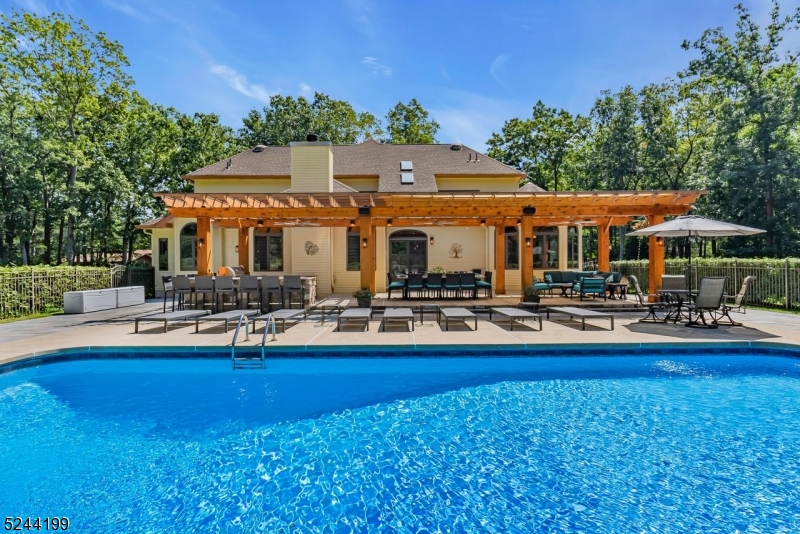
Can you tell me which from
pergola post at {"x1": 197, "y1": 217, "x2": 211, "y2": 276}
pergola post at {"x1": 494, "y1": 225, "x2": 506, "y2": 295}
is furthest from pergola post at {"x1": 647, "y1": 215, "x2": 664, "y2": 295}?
pergola post at {"x1": 197, "y1": 217, "x2": 211, "y2": 276}

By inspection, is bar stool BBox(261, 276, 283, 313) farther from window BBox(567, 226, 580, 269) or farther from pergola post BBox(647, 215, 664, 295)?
window BBox(567, 226, 580, 269)

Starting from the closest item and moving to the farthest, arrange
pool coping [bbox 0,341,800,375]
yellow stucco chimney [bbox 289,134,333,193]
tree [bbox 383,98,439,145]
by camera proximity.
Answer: pool coping [bbox 0,341,800,375] < yellow stucco chimney [bbox 289,134,333,193] < tree [bbox 383,98,439,145]

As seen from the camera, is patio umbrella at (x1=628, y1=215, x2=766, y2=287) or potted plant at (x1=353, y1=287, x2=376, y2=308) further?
potted plant at (x1=353, y1=287, x2=376, y2=308)

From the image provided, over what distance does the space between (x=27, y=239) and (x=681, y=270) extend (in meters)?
32.6

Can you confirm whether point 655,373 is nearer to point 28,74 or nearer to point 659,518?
point 659,518

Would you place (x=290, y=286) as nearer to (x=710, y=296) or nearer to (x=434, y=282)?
(x=434, y=282)

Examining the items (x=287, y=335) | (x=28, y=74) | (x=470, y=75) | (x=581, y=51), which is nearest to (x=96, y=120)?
(x=28, y=74)

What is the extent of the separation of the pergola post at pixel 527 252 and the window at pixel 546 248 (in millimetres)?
5360

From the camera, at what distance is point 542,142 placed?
30.1 meters

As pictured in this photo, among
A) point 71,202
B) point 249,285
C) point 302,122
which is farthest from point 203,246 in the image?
point 302,122

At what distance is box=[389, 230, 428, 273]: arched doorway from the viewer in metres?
17.7

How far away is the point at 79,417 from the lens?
4.65 m

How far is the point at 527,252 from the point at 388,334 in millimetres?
6461

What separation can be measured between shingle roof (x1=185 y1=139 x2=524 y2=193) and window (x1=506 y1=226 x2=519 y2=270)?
2.67 meters
